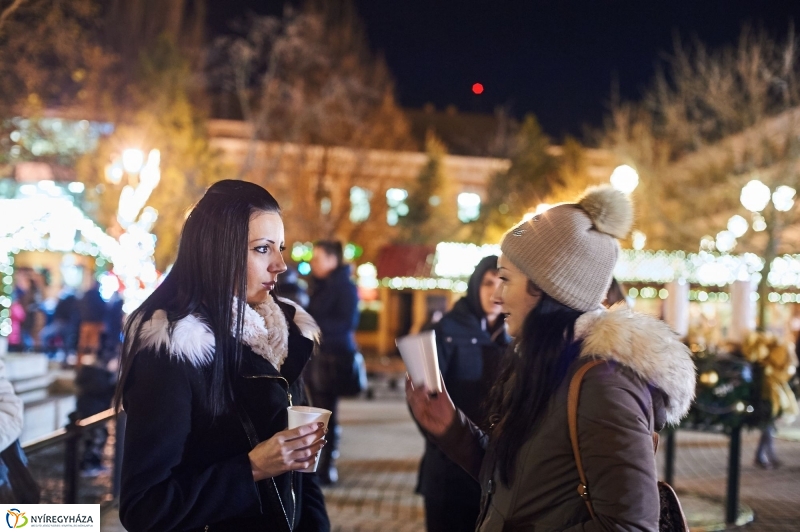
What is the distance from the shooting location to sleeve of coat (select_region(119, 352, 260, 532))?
1.95m

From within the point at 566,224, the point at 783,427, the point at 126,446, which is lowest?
the point at 783,427

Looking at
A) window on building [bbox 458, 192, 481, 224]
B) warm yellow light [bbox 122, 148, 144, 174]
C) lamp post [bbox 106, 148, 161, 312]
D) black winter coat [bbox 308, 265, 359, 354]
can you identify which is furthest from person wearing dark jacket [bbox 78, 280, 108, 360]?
window on building [bbox 458, 192, 481, 224]

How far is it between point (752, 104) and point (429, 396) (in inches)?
730

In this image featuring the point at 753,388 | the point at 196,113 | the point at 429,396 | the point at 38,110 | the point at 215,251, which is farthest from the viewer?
the point at 196,113

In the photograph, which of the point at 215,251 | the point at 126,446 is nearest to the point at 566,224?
the point at 215,251

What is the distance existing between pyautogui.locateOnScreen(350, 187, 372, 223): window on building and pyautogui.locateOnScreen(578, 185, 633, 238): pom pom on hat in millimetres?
29892

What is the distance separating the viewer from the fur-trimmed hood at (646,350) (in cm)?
195

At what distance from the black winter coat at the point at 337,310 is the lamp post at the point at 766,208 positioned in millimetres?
10841

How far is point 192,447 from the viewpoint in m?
2.08

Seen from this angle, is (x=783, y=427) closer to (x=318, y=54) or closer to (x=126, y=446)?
(x=126, y=446)

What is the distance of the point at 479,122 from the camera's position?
152ft

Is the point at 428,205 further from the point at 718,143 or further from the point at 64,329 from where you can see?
the point at 64,329

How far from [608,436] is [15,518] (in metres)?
1.82

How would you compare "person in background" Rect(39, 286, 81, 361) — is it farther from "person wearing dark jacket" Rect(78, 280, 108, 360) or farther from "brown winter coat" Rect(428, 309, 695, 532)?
"brown winter coat" Rect(428, 309, 695, 532)
